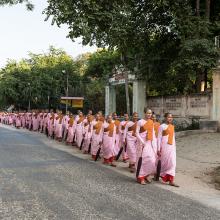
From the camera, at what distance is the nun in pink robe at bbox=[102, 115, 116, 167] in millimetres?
16250

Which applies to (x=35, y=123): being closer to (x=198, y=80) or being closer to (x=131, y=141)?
(x=198, y=80)

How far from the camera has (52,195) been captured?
966 centimetres

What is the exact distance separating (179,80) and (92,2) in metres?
6.74

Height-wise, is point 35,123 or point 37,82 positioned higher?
point 37,82

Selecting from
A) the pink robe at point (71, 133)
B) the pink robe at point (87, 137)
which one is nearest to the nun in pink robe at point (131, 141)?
the pink robe at point (87, 137)

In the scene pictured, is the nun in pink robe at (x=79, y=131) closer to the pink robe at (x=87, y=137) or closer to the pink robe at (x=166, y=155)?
the pink robe at (x=87, y=137)

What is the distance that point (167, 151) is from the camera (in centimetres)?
1227

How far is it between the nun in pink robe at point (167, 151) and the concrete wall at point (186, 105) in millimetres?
11733

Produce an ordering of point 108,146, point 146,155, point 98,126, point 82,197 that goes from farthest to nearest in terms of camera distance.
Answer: point 98,126
point 108,146
point 146,155
point 82,197

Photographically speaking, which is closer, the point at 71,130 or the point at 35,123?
the point at 71,130

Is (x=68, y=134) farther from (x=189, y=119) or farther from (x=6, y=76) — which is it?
(x=6, y=76)

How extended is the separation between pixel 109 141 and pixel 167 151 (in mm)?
4393

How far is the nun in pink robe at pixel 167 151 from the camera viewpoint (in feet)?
39.8

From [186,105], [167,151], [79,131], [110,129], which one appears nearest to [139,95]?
[186,105]
